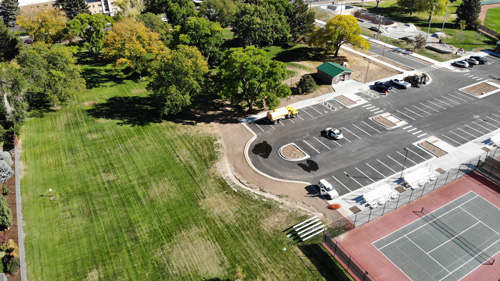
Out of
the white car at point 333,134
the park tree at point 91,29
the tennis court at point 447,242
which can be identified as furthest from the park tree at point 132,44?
the tennis court at point 447,242

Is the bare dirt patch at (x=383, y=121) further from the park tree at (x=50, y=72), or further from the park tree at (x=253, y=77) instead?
the park tree at (x=50, y=72)

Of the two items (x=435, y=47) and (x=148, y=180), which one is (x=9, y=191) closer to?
(x=148, y=180)

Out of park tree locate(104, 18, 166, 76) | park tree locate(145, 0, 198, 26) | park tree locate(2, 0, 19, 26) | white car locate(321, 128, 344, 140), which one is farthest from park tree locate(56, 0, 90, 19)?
white car locate(321, 128, 344, 140)

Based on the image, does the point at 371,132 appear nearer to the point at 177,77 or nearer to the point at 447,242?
the point at 447,242

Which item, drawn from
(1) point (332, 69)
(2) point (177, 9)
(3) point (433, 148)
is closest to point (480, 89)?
(3) point (433, 148)

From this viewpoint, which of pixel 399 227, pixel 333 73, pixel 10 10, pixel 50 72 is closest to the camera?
pixel 399 227

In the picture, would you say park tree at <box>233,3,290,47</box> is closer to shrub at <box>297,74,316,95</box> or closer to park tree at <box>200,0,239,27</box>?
park tree at <box>200,0,239,27</box>
